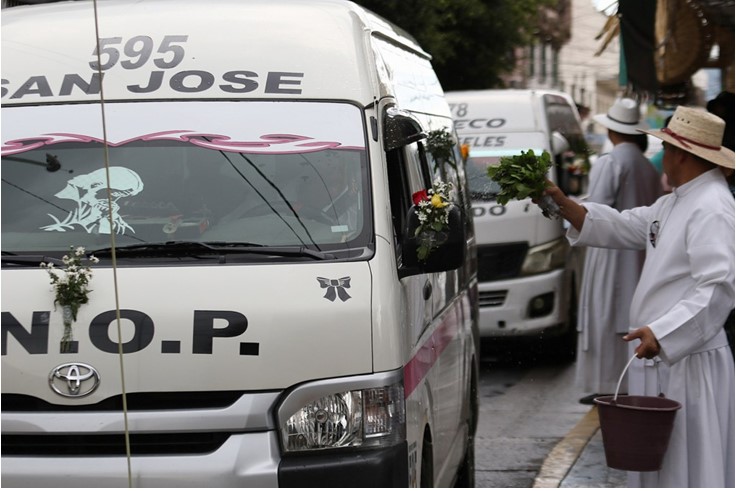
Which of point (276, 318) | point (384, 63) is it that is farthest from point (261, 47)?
point (276, 318)

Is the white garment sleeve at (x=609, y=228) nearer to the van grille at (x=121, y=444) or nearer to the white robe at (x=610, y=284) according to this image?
the van grille at (x=121, y=444)

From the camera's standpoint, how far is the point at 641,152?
351 inches

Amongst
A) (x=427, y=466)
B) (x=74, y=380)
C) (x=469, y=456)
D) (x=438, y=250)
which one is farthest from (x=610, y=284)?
(x=74, y=380)

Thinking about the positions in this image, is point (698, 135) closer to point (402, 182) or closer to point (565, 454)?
point (402, 182)

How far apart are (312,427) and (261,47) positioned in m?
1.59

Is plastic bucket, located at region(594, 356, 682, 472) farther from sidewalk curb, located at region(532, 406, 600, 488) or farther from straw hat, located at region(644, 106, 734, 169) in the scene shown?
sidewalk curb, located at region(532, 406, 600, 488)

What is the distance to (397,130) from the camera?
493 cm

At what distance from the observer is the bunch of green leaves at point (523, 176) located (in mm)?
5258

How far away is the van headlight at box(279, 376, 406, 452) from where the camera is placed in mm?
4176

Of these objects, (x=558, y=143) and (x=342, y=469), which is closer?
(x=342, y=469)

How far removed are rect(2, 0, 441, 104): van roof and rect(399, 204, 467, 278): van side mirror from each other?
565 millimetres

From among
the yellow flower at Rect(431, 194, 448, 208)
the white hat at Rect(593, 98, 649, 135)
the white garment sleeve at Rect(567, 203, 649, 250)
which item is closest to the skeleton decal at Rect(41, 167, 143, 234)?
the yellow flower at Rect(431, 194, 448, 208)

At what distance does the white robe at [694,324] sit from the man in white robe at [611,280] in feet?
10.1

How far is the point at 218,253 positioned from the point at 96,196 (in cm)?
57
